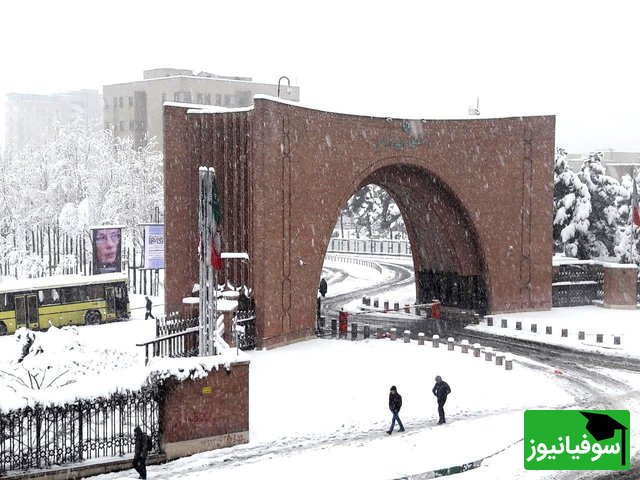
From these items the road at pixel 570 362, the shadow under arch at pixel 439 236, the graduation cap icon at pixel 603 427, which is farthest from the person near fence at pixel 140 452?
the shadow under arch at pixel 439 236

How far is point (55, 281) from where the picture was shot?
3228cm

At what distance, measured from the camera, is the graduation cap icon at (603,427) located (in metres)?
16.0

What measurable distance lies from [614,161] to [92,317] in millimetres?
117642

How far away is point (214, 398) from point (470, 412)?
6.47 meters

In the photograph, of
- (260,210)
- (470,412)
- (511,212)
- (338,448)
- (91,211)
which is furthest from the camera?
(91,211)

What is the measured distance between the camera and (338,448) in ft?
54.5

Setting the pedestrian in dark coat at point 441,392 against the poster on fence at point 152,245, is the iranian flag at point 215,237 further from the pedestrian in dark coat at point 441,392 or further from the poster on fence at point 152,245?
the poster on fence at point 152,245

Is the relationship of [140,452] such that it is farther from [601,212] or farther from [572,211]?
[601,212]

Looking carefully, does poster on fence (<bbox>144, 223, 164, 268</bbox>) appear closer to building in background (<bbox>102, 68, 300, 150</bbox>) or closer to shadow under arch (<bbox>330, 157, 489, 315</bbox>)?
shadow under arch (<bbox>330, 157, 489, 315</bbox>)

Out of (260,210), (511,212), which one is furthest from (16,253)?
(511,212)

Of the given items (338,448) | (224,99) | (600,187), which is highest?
(224,99)

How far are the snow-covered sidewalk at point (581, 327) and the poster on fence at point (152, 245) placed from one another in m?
13.9

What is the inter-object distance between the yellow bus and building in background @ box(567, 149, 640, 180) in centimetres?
8298

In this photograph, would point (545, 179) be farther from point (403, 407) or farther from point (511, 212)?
point (403, 407)
